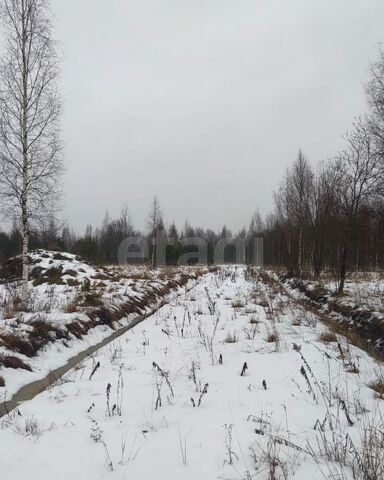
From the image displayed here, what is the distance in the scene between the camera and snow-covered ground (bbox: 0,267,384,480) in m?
3.26

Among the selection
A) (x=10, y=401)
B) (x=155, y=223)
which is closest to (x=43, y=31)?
(x=10, y=401)

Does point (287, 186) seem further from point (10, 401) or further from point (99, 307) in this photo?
point (10, 401)

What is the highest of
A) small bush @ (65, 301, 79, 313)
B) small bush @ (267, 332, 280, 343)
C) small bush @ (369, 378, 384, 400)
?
small bush @ (65, 301, 79, 313)

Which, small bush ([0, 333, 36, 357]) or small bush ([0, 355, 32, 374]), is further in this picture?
small bush ([0, 333, 36, 357])

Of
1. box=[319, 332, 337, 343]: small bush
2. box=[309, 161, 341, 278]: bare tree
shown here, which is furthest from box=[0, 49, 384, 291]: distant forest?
box=[319, 332, 337, 343]: small bush

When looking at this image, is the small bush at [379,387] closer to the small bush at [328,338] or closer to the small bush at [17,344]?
the small bush at [328,338]

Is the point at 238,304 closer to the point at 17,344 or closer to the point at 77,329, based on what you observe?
the point at 77,329

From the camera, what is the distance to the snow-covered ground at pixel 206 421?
10.7ft

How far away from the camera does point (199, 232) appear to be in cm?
10438

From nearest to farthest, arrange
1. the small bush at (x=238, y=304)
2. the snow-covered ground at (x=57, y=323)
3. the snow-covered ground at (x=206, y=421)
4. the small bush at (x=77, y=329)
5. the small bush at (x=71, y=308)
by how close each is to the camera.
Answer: the snow-covered ground at (x=206, y=421)
the snow-covered ground at (x=57, y=323)
the small bush at (x=77, y=329)
the small bush at (x=71, y=308)
the small bush at (x=238, y=304)

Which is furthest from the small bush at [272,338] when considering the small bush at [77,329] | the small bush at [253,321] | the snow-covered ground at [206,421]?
the small bush at [77,329]

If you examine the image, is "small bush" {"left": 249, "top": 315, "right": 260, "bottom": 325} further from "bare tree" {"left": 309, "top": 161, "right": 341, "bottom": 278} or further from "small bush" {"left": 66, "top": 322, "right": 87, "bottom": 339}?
"bare tree" {"left": 309, "top": 161, "right": 341, "bottom": 278}

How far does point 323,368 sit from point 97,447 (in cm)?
376

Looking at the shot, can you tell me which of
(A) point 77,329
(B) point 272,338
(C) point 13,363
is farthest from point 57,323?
(B) point 272,338
